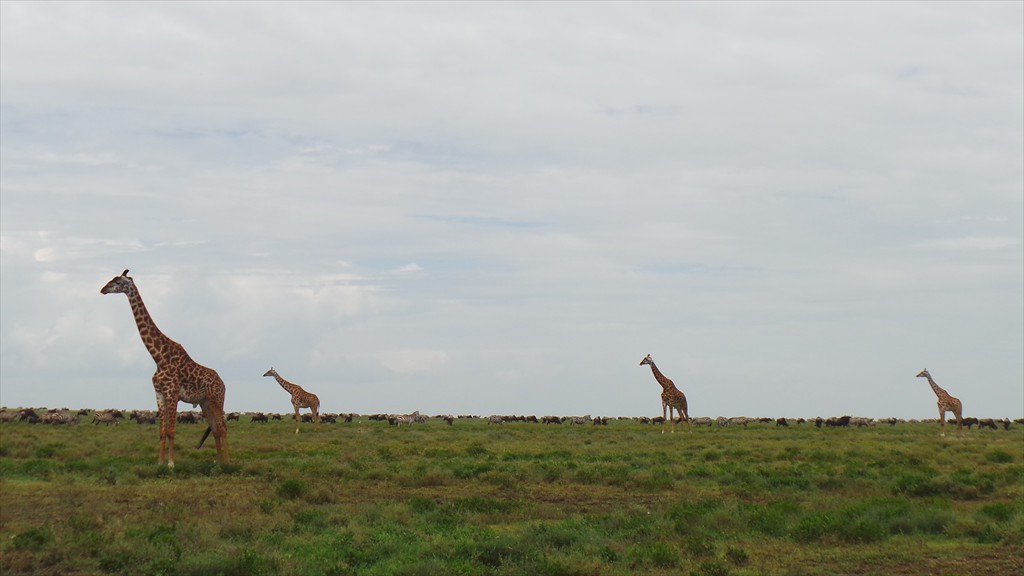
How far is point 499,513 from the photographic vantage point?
56.6ft

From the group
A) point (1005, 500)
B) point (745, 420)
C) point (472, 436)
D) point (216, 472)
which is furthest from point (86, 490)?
point (745, 420)

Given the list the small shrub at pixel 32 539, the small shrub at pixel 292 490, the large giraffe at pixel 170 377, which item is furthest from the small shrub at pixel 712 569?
the large giraffe at pixel 170 377

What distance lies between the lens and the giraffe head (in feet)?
75.5

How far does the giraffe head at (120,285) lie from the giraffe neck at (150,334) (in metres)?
0.47

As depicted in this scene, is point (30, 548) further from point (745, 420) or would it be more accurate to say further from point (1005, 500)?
point (745, 420)

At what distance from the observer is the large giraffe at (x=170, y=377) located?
73.3 ft

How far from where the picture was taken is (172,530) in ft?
44.5

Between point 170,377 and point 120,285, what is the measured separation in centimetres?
290

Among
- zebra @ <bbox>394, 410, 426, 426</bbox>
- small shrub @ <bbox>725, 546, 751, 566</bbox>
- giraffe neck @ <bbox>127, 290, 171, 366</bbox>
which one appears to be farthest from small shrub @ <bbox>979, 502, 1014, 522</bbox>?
zebra @ <bbox>394, 410, 426, 426</bbox>

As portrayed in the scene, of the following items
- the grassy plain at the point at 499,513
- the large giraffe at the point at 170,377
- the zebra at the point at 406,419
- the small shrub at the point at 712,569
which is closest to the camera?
the small shrub at the point at 712,569

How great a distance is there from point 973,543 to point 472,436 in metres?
29.0

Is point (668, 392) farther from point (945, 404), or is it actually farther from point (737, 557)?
A: point (737, 557)

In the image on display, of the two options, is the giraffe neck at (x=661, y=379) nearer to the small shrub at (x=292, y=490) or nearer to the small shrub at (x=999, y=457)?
the small shrub at (x=999, y=457)

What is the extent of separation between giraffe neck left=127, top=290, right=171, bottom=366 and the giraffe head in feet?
1.54
